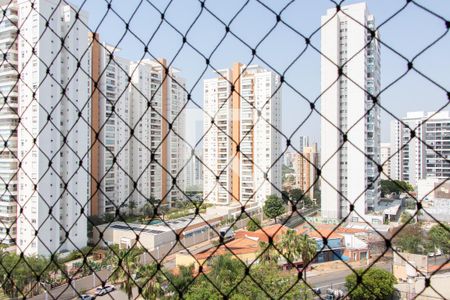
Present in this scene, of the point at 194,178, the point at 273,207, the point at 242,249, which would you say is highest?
the point at 194,178

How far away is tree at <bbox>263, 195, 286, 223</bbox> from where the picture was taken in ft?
29.9

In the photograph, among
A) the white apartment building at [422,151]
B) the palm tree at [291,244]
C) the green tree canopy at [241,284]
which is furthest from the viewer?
the white apartment building at [422,151]

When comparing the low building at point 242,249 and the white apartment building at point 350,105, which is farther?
the white apartment building at point 350,105

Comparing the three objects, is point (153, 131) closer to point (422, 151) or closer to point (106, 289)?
point (422, 151)

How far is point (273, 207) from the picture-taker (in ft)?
29.9

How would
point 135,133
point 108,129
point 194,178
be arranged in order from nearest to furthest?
1. point 108,129
2. point 135,133
3. point 194,178

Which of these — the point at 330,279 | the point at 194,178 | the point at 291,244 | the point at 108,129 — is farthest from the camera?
the point at 194,178

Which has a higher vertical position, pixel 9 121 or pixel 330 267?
pixel 9 121

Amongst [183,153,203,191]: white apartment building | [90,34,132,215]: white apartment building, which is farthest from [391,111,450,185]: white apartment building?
[90,34,132,215]: white apartment building

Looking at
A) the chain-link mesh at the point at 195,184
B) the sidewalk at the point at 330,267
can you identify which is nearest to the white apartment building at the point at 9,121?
the chain-link mesh at the point at 195,184

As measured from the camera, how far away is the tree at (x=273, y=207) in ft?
29.9

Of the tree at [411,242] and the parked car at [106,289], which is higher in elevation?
the parked car at [106,289]

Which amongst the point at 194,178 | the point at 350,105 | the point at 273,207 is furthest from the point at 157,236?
the point at 194,178

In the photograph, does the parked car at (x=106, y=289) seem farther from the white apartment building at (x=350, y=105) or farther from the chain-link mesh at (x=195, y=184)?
the white apartment building at (x=350, y=105)
